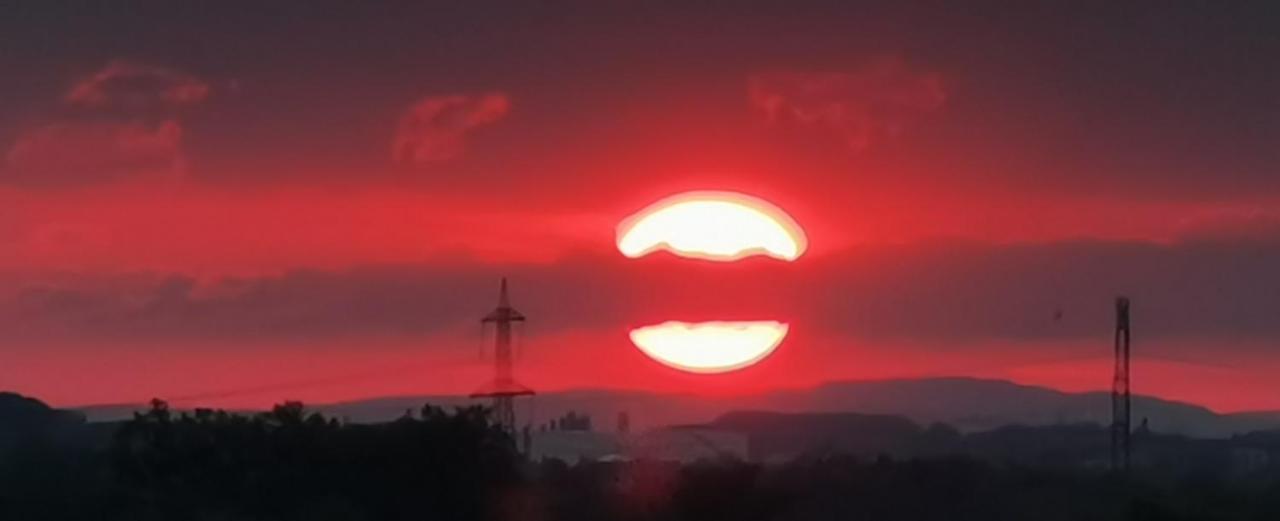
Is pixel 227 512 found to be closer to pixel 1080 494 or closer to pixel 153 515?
pixel 153 515

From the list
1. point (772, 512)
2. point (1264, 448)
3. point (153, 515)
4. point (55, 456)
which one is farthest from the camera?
point (1264, 448)

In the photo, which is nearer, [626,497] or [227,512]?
[227,512]

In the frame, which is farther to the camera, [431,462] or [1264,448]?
[1264,448]

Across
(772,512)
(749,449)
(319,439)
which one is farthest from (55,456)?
(749,449)

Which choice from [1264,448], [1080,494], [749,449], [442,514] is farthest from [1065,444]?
[442,514]

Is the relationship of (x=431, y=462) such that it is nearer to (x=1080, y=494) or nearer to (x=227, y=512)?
(x=227, y=512)

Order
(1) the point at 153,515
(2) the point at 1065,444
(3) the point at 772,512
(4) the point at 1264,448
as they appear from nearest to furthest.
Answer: (1) the point at 153,515, (3) the point at 772,512, (2) the point at 1065,444, (4) the point at 1264,448

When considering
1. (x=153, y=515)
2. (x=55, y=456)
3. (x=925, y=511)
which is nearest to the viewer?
(x=153, y=515)

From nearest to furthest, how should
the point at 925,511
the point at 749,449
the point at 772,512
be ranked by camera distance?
1. the point at 772,512
2. the point at 925,511
3. the point at 749,449

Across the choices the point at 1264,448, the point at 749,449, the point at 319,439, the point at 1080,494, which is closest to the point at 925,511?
the point at 1080,494
